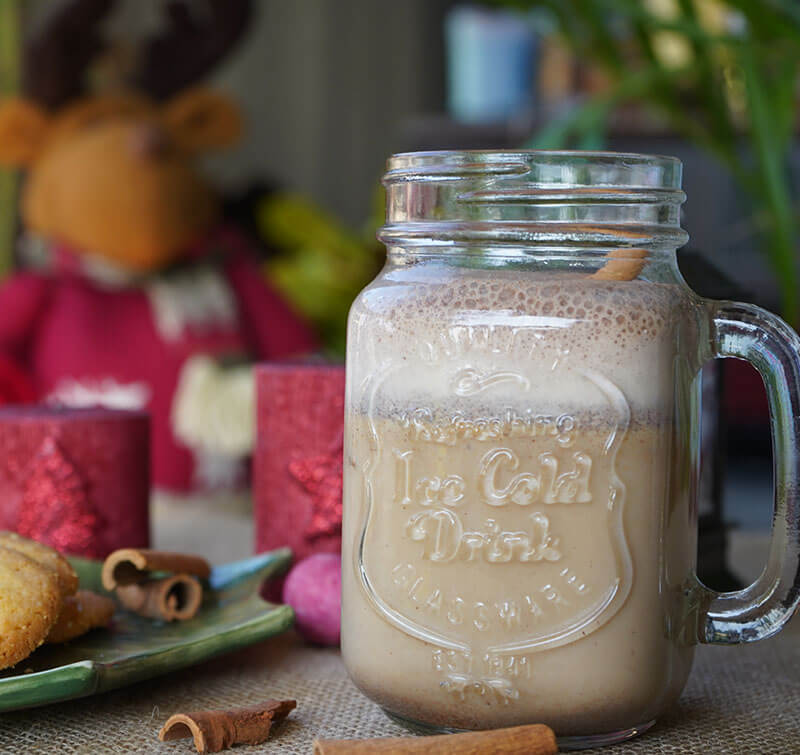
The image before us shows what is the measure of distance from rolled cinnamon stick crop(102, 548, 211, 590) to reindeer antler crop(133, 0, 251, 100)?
80cm

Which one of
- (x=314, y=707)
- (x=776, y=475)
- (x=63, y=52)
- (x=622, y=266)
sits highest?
(x=63, y=52)

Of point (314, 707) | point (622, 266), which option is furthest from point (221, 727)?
point (622, 266)

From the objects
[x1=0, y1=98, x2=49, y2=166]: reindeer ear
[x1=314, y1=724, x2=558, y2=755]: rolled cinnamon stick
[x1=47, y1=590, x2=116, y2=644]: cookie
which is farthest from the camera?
[x1=0, y1=98, x2=49, y2=166]: reindeer ear

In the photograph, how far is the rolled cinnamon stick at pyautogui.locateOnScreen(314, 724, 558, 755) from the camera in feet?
1.52

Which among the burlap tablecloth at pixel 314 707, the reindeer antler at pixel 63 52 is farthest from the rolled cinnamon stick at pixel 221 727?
the reindeer antler at pixel 63 52

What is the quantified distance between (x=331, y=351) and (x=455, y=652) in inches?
44.1

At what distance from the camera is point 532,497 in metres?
0.49

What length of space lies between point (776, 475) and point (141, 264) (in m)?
1.02

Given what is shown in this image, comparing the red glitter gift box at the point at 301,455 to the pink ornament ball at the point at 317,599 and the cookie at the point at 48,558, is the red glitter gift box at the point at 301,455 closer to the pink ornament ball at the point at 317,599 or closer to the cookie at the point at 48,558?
the pink ornament ball at the point at 317,599

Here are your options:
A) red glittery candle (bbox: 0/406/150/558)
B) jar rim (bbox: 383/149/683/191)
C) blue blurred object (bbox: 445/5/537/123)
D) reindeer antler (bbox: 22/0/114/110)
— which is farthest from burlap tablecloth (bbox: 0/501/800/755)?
blue blurred object (bbox: 445/5/537/123)

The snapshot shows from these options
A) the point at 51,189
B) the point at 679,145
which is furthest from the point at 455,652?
the point at 679,145

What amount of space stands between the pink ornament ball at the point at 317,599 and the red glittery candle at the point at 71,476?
139 mm

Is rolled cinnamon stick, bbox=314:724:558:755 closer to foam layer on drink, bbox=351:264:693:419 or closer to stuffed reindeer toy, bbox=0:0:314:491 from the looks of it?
foam layer on drink, bbox=351:264:693:419

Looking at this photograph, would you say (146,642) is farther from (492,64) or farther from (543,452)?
(492,64)
